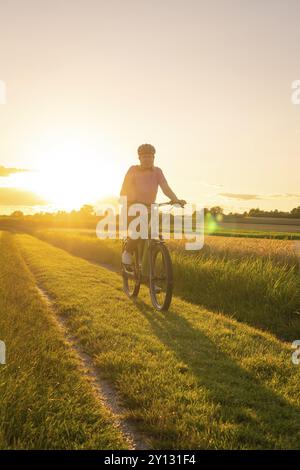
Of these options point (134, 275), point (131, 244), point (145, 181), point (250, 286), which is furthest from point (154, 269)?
point (250, 286)

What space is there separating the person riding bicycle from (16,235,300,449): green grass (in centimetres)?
253

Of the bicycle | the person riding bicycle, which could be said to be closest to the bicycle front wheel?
the bicycle

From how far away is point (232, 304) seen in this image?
10039 millimetres

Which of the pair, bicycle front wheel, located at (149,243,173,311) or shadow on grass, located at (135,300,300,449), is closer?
shadow on grass, located at (135,300,300,449)

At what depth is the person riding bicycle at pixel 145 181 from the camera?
9.46 metres

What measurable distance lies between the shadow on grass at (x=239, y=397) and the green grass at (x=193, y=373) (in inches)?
0.4

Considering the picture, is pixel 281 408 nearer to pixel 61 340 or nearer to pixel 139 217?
pixel 61 340

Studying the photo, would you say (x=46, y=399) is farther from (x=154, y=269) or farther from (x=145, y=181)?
(x=145, y=181)

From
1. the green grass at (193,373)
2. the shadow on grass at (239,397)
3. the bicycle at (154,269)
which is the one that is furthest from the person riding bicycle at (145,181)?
the shadow on grass at (239,397)

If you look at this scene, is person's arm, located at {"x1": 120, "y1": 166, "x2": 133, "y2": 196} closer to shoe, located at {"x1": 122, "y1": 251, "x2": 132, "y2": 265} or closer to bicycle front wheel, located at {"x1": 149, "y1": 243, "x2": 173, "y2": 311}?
bicycle front wheel, located at {"x1": 149, "y1": 243, "x2": 173, "y2": 311}

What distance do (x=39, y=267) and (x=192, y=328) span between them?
10191mm

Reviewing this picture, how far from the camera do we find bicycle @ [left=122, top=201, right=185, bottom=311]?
898 centimetres
